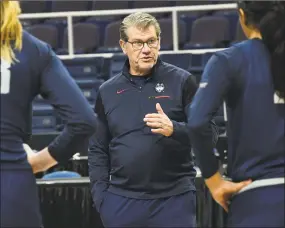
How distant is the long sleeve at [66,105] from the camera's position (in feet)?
7.10

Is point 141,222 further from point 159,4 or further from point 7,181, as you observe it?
point 159,4

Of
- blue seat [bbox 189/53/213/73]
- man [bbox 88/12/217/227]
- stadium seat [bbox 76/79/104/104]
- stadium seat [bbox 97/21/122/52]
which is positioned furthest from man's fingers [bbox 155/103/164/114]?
stadium seat [bbox 97/21/122/52]

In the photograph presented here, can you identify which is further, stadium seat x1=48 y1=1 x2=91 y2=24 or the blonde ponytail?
stadium seat x1=48 y1=1 x2=91 y2=24

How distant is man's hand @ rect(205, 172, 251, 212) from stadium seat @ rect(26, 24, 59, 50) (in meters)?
6.39

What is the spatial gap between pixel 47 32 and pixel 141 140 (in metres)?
5.86

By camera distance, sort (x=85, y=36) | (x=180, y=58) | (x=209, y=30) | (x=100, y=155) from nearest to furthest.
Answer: (x=100, y=155) < (x=180, y=58) < (x=209, y=30) < (x=85, y=36)

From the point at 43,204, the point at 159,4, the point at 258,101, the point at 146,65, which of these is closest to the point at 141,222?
the point at 146,65

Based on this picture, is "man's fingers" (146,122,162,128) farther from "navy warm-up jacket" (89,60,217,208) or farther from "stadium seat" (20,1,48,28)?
"stadium seat" (20,1,48,28)

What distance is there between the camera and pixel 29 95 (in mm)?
2154

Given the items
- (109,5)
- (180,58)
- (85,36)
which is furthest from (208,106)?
(109,5)

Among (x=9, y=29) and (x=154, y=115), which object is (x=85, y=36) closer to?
(x=154, y=115)

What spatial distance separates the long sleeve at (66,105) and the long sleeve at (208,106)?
0.33 m

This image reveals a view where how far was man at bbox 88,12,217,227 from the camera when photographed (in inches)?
112

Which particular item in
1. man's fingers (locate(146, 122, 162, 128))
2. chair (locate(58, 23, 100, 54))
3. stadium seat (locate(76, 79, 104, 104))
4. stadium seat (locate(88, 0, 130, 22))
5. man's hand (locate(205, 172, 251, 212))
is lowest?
stadium seat (locate(76, 79, 104, 104))
